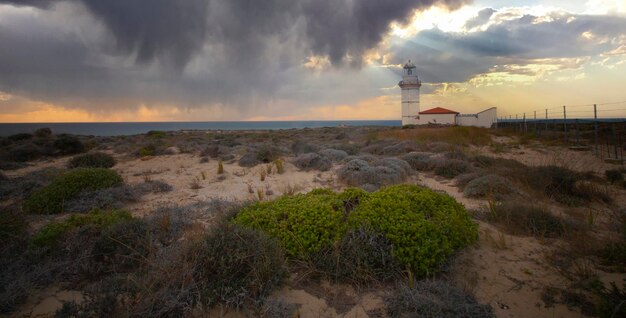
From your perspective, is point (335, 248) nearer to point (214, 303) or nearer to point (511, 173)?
point (214, 303)

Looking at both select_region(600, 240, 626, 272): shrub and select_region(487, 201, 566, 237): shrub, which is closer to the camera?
select_region(600, 240, 626, 272): shrub

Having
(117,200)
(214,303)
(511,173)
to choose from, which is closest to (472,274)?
(214,303)

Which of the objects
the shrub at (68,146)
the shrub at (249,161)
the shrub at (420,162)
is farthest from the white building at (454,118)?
the shrub at (68,146)

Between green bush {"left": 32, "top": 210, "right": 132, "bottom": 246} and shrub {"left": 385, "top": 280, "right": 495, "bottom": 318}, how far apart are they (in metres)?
3.87

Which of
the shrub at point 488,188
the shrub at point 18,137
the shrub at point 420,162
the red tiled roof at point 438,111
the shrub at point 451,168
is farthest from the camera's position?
the red tiled roof at point 438,111

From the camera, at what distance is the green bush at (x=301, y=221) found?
12.1ft

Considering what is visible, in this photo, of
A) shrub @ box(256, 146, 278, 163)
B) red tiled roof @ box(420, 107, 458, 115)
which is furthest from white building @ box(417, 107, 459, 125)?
shrub @ box(256, 146, 278, 163)

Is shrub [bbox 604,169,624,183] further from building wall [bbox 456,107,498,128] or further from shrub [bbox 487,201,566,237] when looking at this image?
building wall [bbox 456,107,498,128]

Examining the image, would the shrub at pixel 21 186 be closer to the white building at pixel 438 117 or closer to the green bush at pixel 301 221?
the green bush at pixel 301 221

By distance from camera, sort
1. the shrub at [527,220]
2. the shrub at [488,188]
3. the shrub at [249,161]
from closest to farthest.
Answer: the shrub at [527,220] → the shrub at [488,188] → the shrub at [249,161]

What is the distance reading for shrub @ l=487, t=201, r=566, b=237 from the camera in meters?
4.45

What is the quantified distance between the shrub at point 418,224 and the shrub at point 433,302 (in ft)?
0.91

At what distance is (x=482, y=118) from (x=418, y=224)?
36.8m

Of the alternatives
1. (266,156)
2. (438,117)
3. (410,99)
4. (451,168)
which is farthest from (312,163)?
(410,99)
